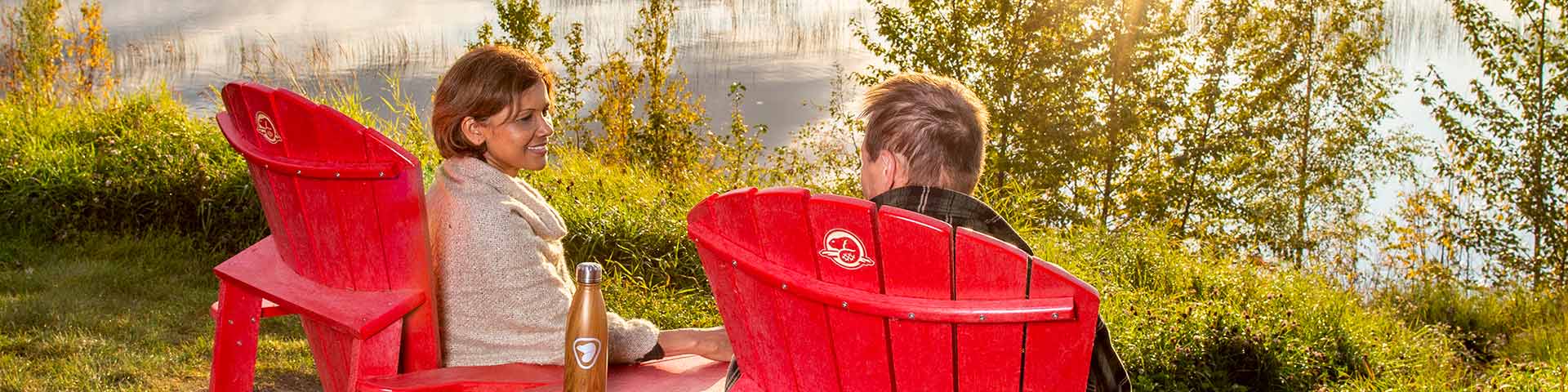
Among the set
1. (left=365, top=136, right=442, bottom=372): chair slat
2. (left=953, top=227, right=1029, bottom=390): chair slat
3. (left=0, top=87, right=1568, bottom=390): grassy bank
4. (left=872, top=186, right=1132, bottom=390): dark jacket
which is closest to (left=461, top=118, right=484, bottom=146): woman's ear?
(left=365, top=136, right=442, bottom=372): chair slat

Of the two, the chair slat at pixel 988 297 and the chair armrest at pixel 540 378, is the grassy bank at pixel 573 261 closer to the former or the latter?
the chair armrest at pixel 540 378

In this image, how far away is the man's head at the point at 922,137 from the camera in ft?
7.05

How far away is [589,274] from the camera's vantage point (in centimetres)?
228

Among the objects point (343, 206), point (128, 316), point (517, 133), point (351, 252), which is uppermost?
point (517, 133)

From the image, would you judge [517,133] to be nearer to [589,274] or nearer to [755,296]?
[589,274]

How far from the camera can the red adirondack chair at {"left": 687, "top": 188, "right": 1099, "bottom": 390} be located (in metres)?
1.66

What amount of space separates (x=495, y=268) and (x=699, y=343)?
1.73 feet

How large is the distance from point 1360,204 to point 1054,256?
11274mm

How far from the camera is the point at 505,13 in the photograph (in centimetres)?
928

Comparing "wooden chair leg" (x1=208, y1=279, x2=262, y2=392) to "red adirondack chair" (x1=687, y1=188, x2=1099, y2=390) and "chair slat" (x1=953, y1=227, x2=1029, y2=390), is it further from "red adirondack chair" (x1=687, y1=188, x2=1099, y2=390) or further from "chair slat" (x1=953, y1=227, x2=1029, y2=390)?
"chair slat" (x1=953, y1=227, x2=1029, y2=390)

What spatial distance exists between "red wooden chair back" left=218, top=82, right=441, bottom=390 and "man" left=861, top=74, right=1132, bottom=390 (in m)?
0.92

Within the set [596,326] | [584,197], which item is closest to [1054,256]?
[584,197]

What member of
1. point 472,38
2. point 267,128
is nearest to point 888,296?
point 267,128

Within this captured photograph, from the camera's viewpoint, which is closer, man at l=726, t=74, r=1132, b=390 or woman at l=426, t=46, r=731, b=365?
man at l=726, t=74, r=1132, b=390
